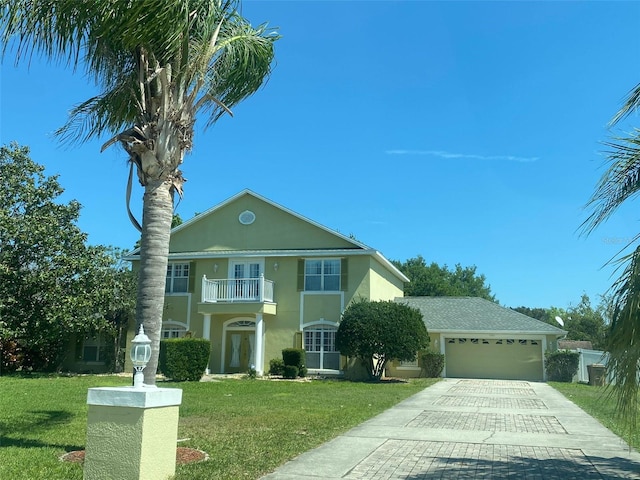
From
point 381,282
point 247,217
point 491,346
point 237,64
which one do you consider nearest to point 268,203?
point 247,217

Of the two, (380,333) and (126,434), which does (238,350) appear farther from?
(126,434)

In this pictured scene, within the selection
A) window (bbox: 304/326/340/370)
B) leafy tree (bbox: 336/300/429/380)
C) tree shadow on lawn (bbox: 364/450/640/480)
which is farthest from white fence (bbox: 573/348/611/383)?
tree shadow on lawn (bbox: 364/450/640/480)

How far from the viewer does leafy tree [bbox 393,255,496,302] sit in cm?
6025

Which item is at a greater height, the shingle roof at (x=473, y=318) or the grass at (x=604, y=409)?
the shingle roof at (x=473, y=318)

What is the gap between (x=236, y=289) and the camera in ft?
90.4

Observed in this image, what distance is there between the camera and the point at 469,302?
3338 cm

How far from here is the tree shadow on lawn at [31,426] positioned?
345 inches

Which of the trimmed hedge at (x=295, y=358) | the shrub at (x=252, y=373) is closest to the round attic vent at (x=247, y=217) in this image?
the trimmed hedge at (x=295, y=358)

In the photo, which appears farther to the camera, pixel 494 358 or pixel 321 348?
pixel 494 358

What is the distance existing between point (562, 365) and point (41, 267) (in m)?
23.0

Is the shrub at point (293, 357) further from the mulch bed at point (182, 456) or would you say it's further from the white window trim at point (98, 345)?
the mulch bed at point (182, 456)

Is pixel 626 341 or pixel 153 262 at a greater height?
pixel 153 262

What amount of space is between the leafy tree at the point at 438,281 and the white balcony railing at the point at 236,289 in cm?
3525

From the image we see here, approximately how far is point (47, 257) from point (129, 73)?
1649 cm
